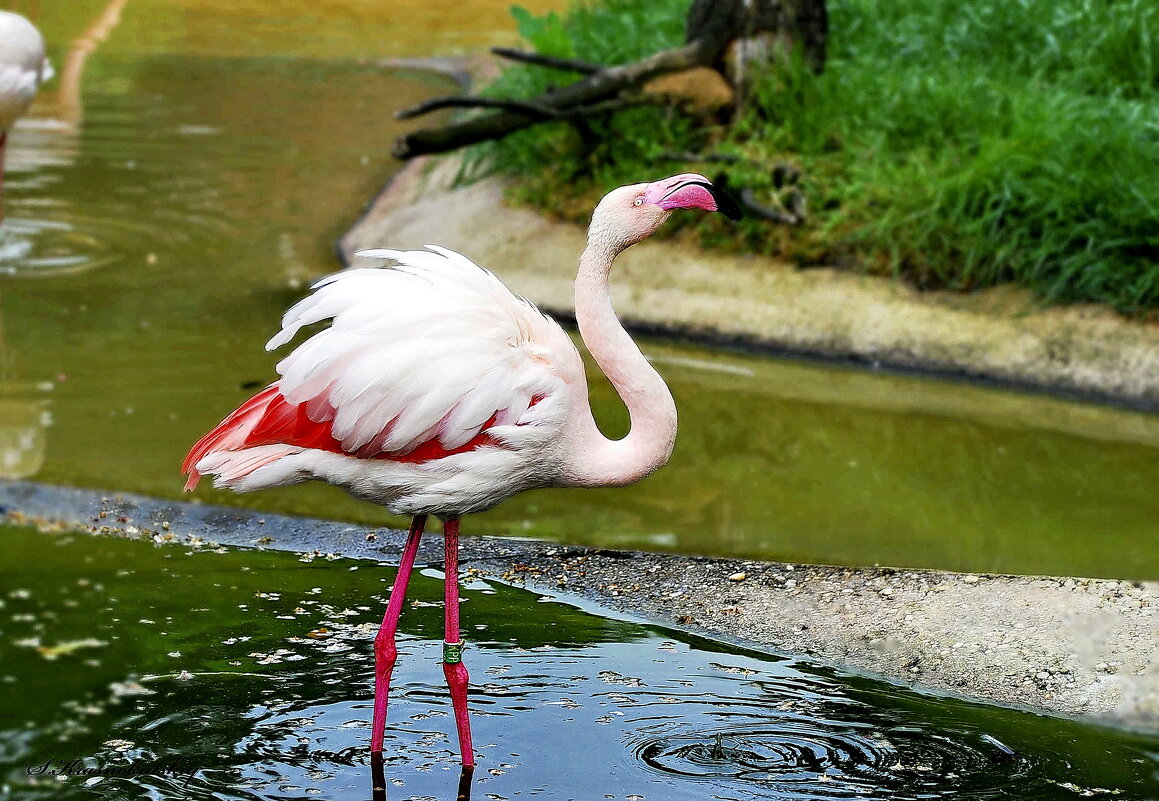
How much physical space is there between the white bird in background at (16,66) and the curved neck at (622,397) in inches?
222

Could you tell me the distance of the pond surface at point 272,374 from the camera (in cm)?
535

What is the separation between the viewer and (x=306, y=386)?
3467 mm

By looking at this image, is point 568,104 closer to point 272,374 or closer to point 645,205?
point 272,374

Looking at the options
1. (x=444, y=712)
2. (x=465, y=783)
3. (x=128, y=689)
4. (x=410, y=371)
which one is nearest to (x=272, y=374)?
(x=128, y=689)

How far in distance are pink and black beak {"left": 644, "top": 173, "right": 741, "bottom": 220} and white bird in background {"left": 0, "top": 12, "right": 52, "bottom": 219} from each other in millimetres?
A: 5742

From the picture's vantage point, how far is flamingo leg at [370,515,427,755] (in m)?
3.54

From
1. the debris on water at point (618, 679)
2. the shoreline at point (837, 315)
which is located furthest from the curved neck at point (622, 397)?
the shoreline at point (837, 315)

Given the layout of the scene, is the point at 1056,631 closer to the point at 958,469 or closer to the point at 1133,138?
the point at 958,469

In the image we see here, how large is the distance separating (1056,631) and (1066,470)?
185 centimetres

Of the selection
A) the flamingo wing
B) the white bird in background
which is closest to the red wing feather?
the flamingo wing

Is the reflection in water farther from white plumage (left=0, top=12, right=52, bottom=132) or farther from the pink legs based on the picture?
the pink legs

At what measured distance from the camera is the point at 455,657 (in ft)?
11.7

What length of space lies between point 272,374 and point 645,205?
11.5 ft

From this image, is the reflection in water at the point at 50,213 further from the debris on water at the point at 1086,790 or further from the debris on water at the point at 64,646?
the debris on water at the point at 1086,790
